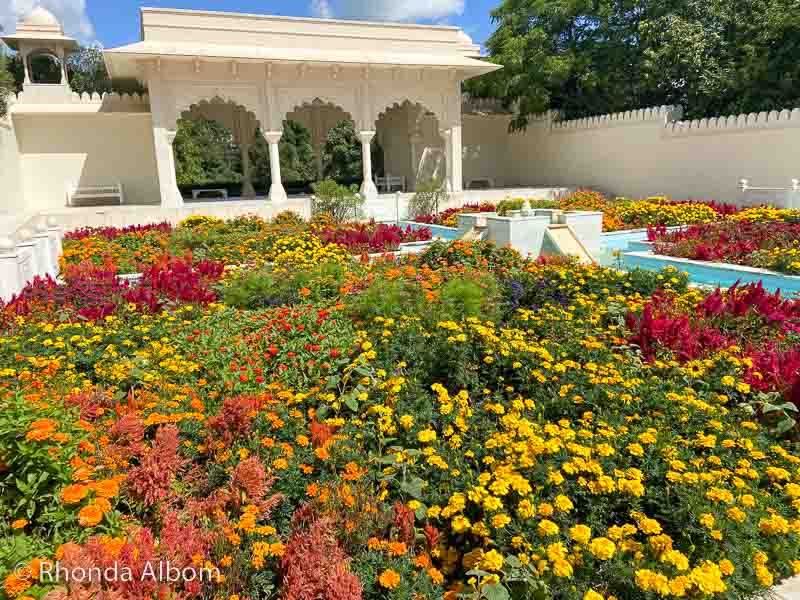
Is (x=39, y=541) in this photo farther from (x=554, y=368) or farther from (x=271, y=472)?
(x=554, y=368)

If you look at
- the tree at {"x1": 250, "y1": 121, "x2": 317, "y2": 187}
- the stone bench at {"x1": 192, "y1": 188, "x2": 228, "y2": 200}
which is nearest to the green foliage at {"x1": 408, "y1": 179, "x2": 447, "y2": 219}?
the stone bench at {"x1": 192, "y1": 188, "x2": 228, "y2": 200}

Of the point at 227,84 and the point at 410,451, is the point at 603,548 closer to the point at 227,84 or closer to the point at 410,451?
the point at 410,451

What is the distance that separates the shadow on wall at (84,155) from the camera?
49.0 ft

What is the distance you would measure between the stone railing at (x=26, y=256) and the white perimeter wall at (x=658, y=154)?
1439 cm

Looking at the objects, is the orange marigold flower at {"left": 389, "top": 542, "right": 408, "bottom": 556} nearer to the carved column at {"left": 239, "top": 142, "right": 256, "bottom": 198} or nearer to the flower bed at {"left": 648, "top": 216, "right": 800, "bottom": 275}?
the flower bed at {"left": 648, "top": 216, "right": 800, "bottom": 275}

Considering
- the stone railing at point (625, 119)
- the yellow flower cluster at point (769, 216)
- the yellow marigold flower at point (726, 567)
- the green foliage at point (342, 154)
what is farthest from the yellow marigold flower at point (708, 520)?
the green foliage at point (342, 154)

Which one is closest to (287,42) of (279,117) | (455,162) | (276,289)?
(279,117)

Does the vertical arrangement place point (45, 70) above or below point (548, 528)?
above

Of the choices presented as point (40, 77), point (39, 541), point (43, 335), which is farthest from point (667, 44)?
point (40, 77)

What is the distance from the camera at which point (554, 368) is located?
3432 millimetres

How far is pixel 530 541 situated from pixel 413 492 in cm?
56

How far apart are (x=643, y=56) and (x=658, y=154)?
3061 millimetres

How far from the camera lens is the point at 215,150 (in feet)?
112

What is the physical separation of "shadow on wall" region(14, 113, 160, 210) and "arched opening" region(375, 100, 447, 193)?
7476mm
